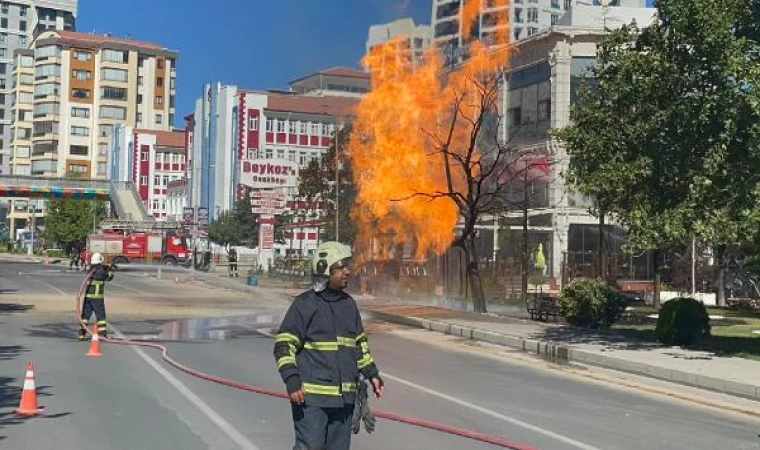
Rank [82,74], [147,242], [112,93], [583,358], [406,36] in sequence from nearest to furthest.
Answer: [583,358], [406,36], [147,242], [82,74], [112,93]

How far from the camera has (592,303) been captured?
2109cm

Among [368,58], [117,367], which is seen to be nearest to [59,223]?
[368,58]

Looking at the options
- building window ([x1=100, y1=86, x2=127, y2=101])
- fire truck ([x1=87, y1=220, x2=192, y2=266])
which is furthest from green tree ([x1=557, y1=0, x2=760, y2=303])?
building window ([x1=100, y1=86, x2=127, y2=101])

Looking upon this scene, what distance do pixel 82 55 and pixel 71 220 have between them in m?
43.3

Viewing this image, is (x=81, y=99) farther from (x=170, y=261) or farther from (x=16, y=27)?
(x=170, y=261)

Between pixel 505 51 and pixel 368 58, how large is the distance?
9.17 m

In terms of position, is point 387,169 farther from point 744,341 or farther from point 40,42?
point 40,42

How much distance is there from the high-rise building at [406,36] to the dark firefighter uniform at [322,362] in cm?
3687

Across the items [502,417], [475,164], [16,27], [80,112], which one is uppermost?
[16,27]

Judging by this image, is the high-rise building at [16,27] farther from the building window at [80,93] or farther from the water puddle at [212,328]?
the water puddle at [212,328]

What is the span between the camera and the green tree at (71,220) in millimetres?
93000

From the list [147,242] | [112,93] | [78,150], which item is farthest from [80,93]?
[147,242]

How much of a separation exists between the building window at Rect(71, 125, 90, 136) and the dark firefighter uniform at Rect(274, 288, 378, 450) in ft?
429

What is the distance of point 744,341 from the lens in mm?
18781
